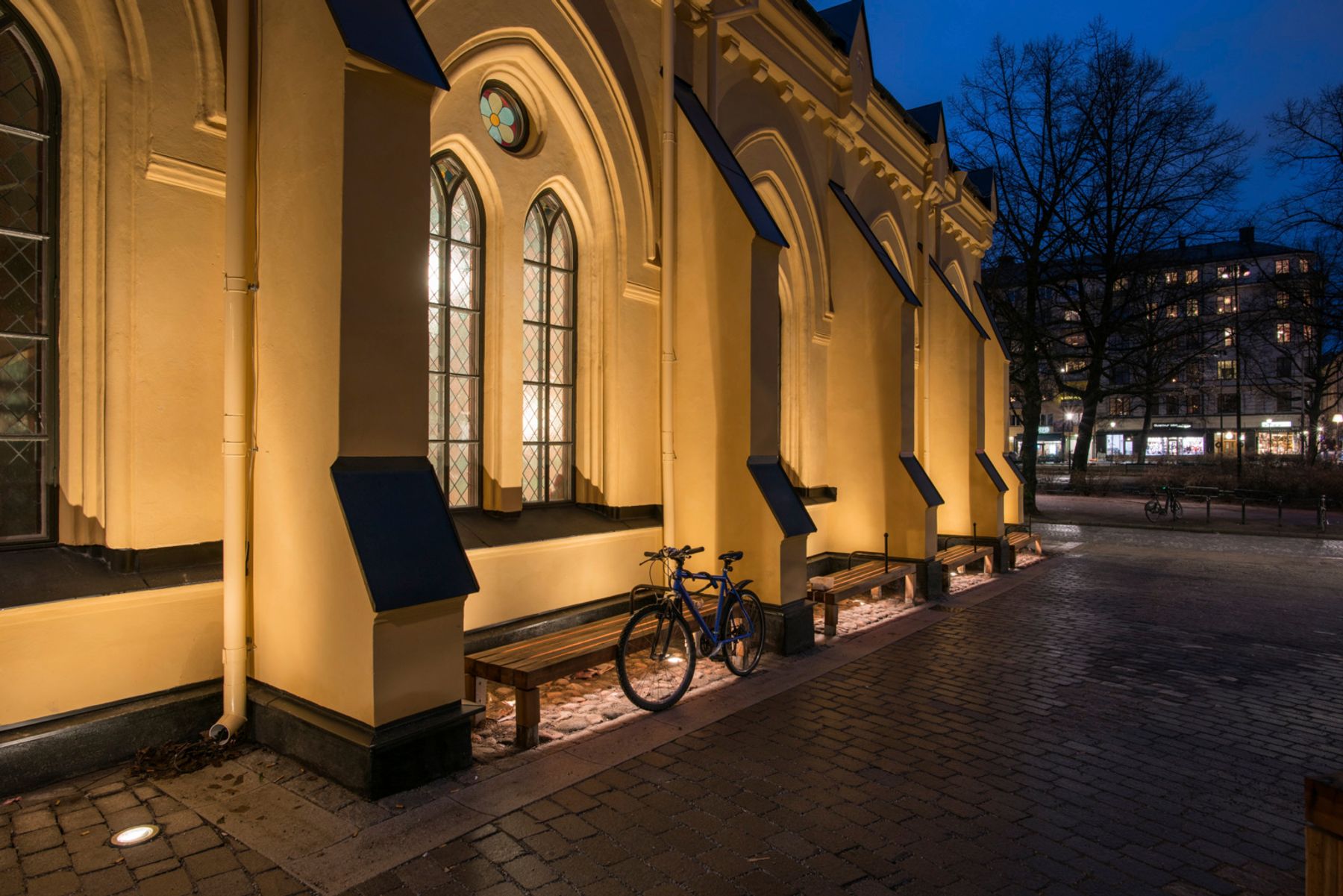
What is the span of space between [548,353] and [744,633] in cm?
306

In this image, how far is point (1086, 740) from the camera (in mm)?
5168

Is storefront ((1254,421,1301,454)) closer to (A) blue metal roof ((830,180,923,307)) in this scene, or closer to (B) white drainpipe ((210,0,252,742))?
(A) blue metal roof ((830,180,923,307))

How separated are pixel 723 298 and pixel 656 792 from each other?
453 centimetres

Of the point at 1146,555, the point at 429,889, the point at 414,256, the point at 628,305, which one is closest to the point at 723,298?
the point at 628,305

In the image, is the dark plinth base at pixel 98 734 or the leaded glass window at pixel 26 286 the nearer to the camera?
the dark plinth base at pixel 98 734

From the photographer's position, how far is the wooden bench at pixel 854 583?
27.0 feet

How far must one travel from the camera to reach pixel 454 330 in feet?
20.8

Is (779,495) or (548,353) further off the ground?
(548,353)

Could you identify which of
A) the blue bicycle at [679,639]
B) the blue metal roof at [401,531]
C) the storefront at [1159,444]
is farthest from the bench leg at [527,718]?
the storefront at [1159,444]

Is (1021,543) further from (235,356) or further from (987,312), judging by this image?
(235,356)

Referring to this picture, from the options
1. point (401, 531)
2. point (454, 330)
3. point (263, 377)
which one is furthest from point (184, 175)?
point (401, 531)

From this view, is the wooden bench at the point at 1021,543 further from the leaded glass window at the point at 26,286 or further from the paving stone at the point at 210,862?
the leaded glass window at the point at 26,286

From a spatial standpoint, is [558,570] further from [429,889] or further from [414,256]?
[429,889]

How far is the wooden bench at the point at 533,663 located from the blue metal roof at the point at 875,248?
6289 millimetres
